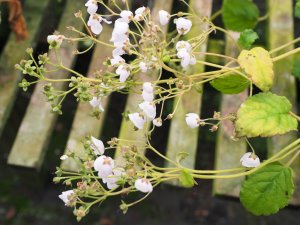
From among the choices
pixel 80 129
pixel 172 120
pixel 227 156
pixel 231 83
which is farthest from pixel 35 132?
pixel 231 83

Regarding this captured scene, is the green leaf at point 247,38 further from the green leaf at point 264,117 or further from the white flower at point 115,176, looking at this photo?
the white flower at point 115,176

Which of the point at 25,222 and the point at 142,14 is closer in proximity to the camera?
the point at 142,14

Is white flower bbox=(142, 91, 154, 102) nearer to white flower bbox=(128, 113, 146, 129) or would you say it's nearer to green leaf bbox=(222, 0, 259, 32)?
white flower bbox=(128, 113, 146, 129)

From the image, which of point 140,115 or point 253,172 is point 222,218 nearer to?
point 253,172

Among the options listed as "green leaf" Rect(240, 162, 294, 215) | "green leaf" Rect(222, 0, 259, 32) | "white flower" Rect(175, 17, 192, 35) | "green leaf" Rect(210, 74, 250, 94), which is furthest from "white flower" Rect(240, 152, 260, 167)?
"green leaf" Rect(222, 0, 259, 32)

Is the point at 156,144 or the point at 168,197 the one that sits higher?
the point at 156,144

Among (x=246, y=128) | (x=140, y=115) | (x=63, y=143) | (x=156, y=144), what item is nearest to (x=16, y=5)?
(x=63, y=143)
